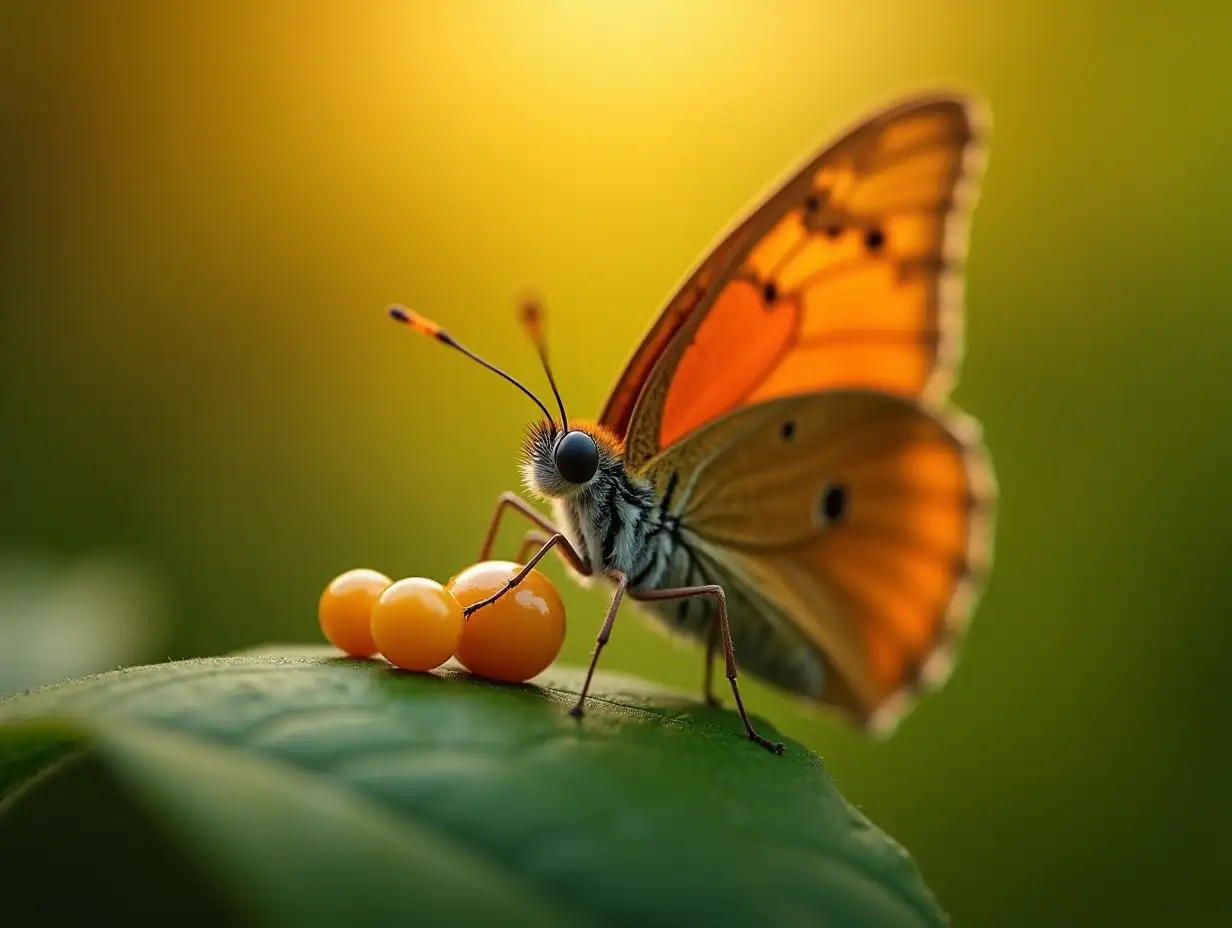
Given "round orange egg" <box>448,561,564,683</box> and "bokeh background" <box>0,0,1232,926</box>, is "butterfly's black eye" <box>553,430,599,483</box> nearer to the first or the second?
"round orange egg" <box>448,561,564,683</box>

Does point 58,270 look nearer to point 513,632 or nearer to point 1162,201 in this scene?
point 513,632

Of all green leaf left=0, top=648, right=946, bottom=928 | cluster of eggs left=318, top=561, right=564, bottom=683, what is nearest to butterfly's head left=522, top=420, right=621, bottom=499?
cluster of eggs left=318, top=561, right=564, bottom=683

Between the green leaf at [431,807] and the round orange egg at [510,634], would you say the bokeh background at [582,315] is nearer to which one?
the round orange egg at [510,634]

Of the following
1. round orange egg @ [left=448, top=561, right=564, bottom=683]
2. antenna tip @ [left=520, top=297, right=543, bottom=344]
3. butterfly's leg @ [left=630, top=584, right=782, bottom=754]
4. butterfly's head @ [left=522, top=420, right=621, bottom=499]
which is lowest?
butterfly's leg @ [left=630, top=584, right=782, bottom=754]

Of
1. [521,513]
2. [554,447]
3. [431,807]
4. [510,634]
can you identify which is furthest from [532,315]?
[431,807]

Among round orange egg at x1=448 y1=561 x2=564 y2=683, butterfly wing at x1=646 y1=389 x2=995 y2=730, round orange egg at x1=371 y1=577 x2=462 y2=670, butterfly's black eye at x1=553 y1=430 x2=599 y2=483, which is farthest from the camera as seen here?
butterfly wing at x1=646 y1=389 x2=995 y2=730

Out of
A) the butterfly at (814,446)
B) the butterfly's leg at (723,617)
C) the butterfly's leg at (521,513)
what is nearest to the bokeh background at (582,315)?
the butterfly's leg at (521,513)
